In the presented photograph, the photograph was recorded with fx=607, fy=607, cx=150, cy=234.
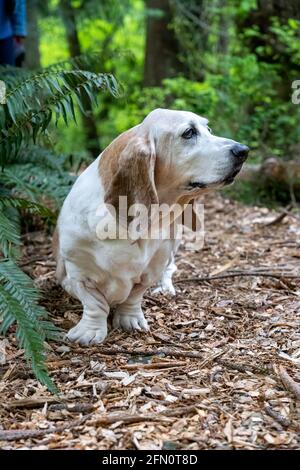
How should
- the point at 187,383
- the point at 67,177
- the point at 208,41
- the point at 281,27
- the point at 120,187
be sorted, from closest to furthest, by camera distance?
the point at 187,383
the point at 120,187
the point at 67,177
the point at 281,27
the point at 208,41

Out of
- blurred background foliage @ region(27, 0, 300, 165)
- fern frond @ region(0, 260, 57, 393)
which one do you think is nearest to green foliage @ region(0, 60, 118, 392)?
fern frond @ region(0, 260, 57, 393)

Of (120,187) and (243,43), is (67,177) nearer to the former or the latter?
(120,187)

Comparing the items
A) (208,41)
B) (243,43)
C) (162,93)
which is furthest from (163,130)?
(208,41)

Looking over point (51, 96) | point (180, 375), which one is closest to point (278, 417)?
point (180, 375)

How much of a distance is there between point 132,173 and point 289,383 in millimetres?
1344

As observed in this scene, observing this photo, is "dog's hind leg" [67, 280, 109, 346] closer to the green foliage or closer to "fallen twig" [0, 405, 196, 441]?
the green foliage

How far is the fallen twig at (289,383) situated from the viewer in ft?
9.53

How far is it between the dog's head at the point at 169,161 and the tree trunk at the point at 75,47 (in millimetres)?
5195

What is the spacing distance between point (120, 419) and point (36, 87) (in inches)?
96.6

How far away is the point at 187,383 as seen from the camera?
10.0 ft

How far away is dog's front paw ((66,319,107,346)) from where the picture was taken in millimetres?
3551

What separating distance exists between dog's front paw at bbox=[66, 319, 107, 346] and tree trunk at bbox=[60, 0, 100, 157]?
207 inches

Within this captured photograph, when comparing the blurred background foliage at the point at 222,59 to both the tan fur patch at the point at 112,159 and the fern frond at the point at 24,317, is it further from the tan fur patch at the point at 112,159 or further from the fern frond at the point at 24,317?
the fern frond at the point at 24,317

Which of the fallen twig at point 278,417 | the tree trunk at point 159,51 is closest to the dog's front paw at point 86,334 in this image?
the fallen twig at point 278,417
